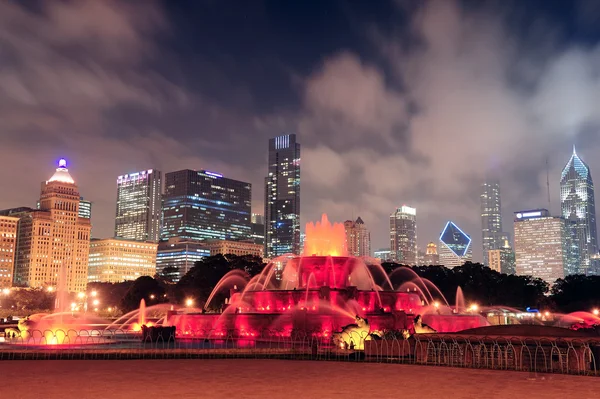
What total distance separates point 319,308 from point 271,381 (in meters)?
24.4

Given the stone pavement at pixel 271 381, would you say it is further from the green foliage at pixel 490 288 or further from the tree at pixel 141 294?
the tree at pixel 141 294

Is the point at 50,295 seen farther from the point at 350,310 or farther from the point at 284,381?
the point at 284,381

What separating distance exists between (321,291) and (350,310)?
2565 millimetres

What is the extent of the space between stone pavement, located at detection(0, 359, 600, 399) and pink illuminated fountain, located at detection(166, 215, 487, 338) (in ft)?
49.1

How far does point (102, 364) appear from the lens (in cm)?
2462

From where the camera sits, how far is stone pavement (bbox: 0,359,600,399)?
55.0 feet

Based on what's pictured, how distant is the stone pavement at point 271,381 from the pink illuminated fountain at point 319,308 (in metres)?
15.0

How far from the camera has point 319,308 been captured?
143 feet

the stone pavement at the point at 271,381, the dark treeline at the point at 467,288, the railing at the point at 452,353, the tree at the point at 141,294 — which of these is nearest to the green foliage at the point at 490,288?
the dark treeline at the point at 467,288

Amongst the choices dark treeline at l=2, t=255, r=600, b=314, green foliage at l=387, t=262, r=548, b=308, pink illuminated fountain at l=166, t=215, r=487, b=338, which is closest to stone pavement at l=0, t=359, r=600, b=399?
pink illuminated fountain at l=166, t=215, r=487, b=338

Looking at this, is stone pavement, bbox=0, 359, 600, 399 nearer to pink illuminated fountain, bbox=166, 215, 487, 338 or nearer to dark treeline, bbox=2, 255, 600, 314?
pink illuminated fountain, bbox=166, 215, 487, 338

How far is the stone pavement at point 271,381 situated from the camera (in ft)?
55.0

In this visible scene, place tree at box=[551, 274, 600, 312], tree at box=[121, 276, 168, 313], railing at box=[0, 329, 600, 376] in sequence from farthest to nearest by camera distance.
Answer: tree at box=[121, 276, 168, 313], tree at box=[551, 274, 600, 312], railing at box=[0, 329, 600, 376]

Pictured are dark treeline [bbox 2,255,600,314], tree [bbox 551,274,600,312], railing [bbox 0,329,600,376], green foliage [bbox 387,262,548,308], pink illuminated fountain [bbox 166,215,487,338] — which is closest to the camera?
railing [bbox 0,329,600,376]
